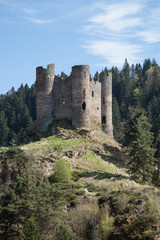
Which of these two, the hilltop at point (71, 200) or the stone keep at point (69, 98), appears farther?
the stone keep at point (69, 98)

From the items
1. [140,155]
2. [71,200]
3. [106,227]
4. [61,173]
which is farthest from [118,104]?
[106,227]

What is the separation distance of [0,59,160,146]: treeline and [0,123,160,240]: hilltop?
48569 mm

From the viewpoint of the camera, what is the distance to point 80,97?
49500 mm

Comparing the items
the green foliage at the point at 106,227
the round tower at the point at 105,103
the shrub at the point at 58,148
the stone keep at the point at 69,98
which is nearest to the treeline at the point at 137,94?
the round tower at the point at 105,103

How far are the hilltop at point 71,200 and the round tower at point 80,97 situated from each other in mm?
6180

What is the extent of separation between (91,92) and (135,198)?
21.9 m

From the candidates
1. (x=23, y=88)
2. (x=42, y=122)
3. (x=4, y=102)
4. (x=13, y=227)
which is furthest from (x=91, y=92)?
(x=23, y=88)

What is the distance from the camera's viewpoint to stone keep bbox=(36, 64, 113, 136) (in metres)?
49.5

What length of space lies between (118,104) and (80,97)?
7398 cm

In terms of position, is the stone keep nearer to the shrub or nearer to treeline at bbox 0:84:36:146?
the shrub

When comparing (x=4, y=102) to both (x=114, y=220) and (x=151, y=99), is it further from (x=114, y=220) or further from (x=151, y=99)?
(x=114, y=220)

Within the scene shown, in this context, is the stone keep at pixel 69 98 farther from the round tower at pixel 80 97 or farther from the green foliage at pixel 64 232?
the green foliage at pixel 64 232

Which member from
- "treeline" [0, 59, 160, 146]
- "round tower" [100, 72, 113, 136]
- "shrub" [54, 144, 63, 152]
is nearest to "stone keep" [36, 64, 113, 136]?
"round tower" [100, 72, 113, 136]

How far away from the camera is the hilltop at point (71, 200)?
29531 mm
